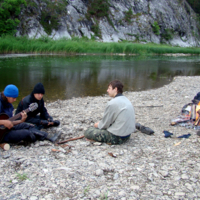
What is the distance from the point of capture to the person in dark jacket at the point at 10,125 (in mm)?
4328

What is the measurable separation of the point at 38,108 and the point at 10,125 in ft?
4.35

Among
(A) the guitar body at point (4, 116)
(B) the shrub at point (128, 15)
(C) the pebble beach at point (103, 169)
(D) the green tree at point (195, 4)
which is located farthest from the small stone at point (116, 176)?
(D) the green tree at point (195, 4)

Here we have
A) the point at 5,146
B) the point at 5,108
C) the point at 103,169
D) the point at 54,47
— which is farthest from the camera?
the point at 54,47

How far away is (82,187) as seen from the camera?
3.15 m

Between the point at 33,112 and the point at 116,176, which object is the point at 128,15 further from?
the point at 116,176

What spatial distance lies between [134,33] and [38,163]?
6795cm

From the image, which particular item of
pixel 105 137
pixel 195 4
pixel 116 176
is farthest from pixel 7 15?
pixel 195 4

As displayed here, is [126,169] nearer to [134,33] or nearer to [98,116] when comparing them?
[98,116]

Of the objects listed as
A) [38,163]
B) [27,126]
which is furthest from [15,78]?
[38,163]

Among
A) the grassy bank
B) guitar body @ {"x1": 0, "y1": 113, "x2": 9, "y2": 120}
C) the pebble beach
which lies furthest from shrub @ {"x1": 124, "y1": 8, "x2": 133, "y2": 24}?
guitar body @ {"x1": 0, "y1": 113, "x2": 9, "y2": 120}

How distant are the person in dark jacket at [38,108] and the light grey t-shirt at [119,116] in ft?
5.85

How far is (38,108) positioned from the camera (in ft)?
18.3

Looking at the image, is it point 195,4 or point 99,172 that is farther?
point 195,4

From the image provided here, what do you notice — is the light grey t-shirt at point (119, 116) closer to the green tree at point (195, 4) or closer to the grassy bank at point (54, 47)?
the grassy bank at point (54, 47)
